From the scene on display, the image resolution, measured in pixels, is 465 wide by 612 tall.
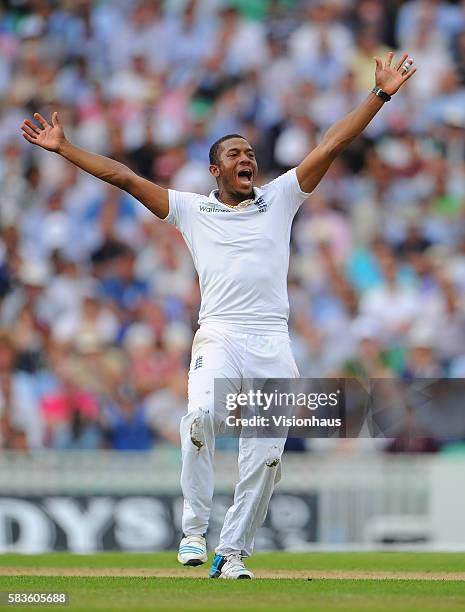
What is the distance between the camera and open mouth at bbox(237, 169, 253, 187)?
7.48m

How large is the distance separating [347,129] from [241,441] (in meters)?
1.70

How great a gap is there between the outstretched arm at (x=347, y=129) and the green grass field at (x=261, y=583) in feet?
6.95

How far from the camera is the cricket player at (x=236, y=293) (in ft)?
23.9

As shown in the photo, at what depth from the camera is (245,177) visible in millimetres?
7504

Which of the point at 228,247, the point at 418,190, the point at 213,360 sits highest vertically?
the point at 418,190

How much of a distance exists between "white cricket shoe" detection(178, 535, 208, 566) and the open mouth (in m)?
1.84

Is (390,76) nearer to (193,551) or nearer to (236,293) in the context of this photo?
(236,293)

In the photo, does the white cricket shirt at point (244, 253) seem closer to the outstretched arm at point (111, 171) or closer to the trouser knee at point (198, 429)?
the outstretched arm at point (111, 171)

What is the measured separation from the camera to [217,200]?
25.1 ft

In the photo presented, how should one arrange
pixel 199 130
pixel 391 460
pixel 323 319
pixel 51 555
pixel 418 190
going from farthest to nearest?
pixel 199 130
pixel 418 190
pixel 323 319
pixel 391 460
pixel 51 555

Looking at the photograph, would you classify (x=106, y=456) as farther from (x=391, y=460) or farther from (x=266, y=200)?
(x=266, y=200)

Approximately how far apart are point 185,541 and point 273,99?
938 cm

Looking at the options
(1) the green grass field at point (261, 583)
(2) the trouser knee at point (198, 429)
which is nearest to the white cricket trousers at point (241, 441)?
(2) the trouser knee at point (198, 429)

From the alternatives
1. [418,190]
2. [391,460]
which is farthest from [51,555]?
[418,190]
